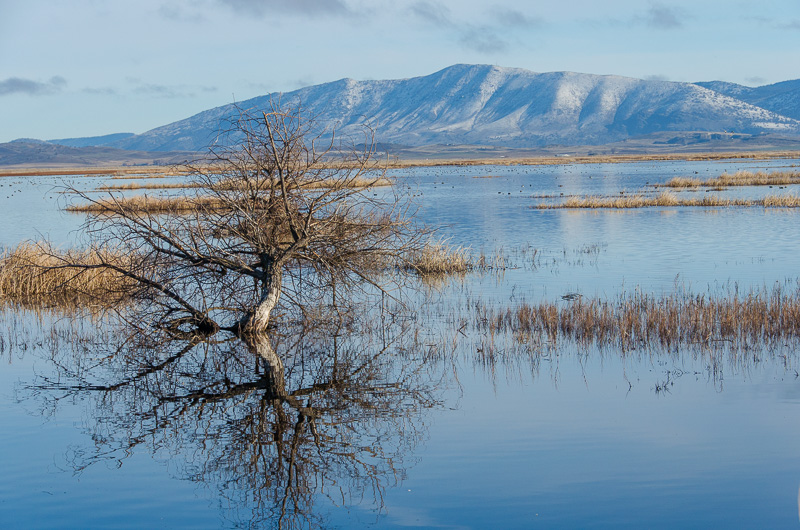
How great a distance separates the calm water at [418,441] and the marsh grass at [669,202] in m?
29.2

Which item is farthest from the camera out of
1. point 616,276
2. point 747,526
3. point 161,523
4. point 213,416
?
point 616,276

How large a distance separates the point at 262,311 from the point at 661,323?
6.91 meters

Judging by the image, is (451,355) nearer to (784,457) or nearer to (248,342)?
(248,342)

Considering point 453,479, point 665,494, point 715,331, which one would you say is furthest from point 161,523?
point 715,331

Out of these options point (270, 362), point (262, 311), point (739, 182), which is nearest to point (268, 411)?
point (270, 362)

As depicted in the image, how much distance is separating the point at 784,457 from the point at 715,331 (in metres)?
5.27

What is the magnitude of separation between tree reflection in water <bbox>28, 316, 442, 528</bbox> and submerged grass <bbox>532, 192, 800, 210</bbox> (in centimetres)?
2976

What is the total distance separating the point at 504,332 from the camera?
14430 mm

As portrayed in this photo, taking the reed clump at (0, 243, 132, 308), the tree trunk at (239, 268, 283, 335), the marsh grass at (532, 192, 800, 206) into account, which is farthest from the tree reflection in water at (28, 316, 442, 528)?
the marsh grass at (532, 192, 800, 206)

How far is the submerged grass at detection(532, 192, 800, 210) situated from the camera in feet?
129

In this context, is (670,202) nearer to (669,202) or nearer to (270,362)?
(669,202)

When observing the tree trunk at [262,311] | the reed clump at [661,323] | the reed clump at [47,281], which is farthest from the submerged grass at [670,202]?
the tree trunk at [262,311]

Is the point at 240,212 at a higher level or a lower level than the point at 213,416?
higher

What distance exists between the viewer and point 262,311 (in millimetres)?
15109
